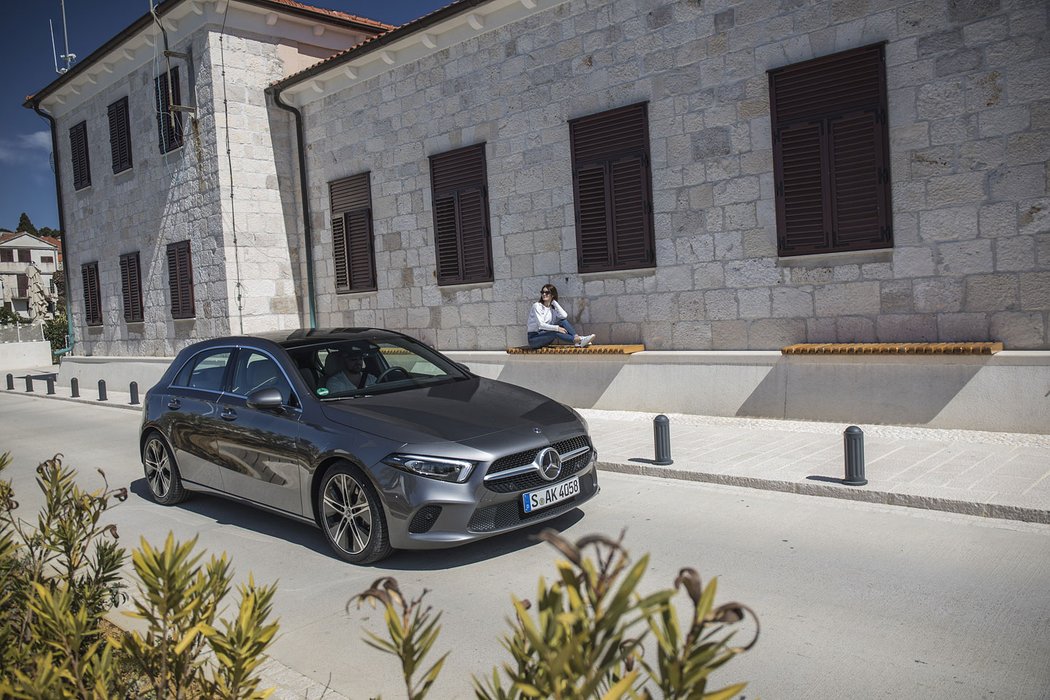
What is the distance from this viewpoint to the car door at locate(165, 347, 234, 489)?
7.02 meters

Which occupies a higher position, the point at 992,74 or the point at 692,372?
the point at 992,74

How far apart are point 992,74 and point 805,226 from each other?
2392mm

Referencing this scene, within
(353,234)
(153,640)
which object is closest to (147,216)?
(353,234)

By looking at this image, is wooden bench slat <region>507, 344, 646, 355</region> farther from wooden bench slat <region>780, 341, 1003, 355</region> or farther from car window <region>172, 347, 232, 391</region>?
car window <region>172, 347, 232, 391</region>

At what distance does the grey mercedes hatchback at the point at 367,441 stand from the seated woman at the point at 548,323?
4763mm

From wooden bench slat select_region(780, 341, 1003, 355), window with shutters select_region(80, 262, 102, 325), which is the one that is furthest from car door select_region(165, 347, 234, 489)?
window with shutters select_region(80, 262, 102, 325)

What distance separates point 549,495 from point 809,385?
16.7 ft

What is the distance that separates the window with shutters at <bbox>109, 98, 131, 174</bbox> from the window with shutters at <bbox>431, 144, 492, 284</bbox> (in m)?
10.3

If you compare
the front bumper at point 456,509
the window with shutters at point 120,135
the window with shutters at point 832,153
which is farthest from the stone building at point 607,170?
the front bumper at point 456,509

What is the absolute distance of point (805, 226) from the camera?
32.3 feet

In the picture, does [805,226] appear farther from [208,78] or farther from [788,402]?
[208,78]

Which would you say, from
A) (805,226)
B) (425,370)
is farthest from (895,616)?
(805,226)

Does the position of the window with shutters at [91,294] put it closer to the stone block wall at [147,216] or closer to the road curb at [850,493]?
the stone block wall at [147,216]

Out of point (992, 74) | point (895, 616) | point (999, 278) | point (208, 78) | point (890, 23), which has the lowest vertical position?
point (895, 616)
